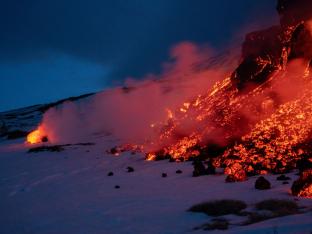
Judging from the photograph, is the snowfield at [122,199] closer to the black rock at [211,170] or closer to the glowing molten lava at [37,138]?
the black rock at [211,170]

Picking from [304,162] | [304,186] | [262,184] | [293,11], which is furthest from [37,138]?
[304,186]

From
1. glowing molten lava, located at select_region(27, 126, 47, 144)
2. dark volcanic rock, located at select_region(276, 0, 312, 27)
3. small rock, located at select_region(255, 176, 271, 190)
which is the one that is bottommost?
small rock, located at select_region(255, 176, 271, 190)

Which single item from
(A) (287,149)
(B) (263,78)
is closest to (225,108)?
(B) (263,78)

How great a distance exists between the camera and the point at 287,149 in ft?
44.0

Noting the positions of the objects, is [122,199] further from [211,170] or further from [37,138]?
[37,138]

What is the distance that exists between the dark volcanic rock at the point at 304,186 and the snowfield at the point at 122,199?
203 mm

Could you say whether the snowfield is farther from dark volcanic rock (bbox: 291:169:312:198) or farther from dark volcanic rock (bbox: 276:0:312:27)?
dark volcanic rock (bbox: 276:0:312:27)

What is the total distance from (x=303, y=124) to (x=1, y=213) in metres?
9.24

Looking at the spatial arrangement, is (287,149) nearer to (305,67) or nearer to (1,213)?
(305,67)

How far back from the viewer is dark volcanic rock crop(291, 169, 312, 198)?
31.0 ft

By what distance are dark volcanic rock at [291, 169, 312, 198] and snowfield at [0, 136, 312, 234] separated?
203mm

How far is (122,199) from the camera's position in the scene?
12047mm

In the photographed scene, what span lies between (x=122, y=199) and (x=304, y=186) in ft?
15.8

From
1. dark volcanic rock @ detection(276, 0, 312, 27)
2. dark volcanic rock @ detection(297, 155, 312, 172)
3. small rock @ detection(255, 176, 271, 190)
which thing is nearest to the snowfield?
small rock @ detection(255, 176, 271, 190)
